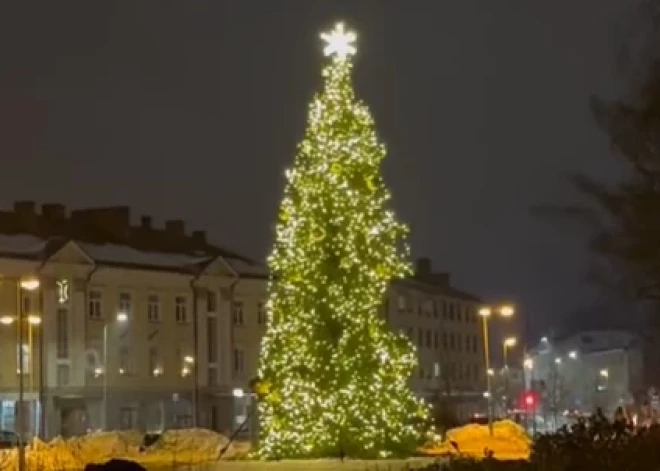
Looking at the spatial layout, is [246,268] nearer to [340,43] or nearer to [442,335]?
[442,335]

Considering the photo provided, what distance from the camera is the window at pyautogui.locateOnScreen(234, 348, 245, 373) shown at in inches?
3932

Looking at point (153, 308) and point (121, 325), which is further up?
point (153, 308)

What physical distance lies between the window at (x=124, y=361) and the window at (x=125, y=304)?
6.72 feet

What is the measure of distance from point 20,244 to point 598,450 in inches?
2819

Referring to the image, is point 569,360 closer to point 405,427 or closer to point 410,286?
point 410,286

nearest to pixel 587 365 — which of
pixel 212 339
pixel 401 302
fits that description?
pixel 401 302

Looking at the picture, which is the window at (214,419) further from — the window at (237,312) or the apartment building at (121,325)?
the window at (237,312)

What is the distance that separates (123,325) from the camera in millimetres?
91750

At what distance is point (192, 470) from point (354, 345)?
17.1ft

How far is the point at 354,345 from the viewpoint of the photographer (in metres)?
39.6

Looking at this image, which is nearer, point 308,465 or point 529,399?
point 308,465

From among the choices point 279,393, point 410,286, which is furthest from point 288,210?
point 410,286

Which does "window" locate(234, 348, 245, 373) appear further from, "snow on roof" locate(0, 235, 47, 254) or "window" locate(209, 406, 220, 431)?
"snow on roof" locate(0, 235, 47, 254)

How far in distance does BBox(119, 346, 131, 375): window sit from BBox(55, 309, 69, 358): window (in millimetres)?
4596
